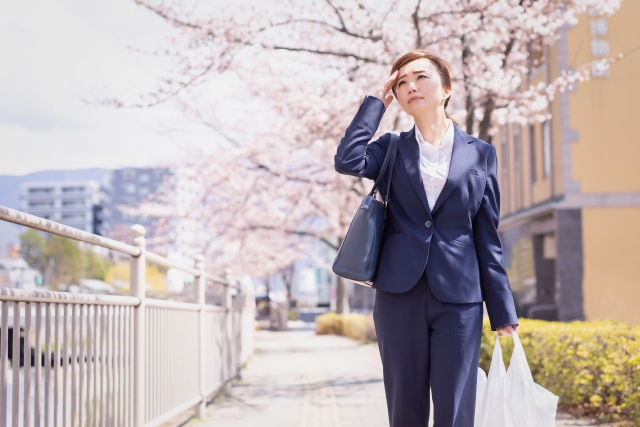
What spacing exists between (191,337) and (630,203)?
1310cm

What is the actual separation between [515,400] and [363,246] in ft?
2.68

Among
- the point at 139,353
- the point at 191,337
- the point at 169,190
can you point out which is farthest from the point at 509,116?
the point at 169,190

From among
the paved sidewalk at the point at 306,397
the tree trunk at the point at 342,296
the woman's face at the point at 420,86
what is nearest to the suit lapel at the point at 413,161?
the woman's face at the point at 420,86

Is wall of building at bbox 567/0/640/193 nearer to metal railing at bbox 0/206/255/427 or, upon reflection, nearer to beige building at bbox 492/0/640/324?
beige building at bbox 492/0/640/324

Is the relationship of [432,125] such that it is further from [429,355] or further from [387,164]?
[429,355]

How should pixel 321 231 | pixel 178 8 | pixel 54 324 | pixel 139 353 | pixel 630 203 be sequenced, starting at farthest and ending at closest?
pixel 321 231 → pixel 630 203 → pixel 178 8 → pixel 139 353 → pixel 54 324

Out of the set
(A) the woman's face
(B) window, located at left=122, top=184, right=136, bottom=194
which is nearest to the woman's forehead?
(A) the woman's face

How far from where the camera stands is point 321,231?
2269 cm

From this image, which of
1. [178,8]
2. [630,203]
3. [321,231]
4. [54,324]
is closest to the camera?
[54,324]

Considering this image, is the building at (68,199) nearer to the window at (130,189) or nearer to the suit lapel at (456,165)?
the window at (130,189)

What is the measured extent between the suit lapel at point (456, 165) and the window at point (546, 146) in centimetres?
1605

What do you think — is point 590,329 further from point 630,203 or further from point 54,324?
point 630,203

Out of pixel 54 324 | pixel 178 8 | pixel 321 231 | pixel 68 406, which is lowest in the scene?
pixel 68 406

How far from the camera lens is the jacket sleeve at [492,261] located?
2.92 metres
